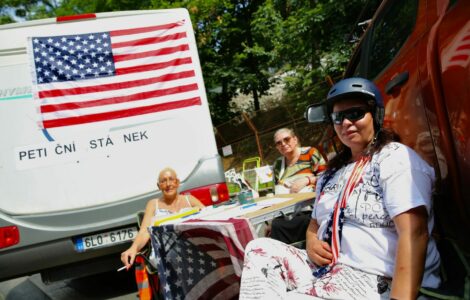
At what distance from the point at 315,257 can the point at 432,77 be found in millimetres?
1015

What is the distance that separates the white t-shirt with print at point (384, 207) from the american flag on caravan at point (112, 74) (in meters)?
3.18

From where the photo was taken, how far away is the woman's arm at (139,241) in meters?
3.65

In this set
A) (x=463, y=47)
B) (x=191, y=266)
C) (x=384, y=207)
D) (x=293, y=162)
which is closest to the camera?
(x=463, y=47)

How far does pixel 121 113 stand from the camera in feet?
15.8

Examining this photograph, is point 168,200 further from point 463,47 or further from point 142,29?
point 463,47

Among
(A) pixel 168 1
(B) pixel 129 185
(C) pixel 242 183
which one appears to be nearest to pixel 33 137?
(B) pixel 129 185

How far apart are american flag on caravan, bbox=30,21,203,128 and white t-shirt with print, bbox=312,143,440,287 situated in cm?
318

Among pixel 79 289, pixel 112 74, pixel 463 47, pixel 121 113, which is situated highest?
pixel 112 74

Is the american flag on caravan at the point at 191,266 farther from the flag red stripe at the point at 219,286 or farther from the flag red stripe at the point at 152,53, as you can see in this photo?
the flag red stripe at the point at 152,53

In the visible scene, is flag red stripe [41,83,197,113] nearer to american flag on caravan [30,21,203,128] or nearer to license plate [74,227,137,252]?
american flag on caravan [30,21,203,128]

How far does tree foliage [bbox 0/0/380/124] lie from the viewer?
12453 mm

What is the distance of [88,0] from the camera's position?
57.8 ft

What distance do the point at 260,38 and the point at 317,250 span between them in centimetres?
1537

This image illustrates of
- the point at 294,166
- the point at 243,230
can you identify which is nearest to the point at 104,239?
the point at 294,166
